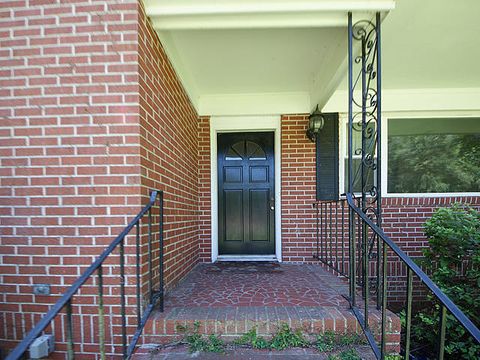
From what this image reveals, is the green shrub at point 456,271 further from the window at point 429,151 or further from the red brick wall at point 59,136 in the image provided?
the red brick wall at point 59,136

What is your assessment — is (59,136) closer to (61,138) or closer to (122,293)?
(61,138)

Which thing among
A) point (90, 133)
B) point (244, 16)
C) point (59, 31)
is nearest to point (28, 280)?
point (90, 133)

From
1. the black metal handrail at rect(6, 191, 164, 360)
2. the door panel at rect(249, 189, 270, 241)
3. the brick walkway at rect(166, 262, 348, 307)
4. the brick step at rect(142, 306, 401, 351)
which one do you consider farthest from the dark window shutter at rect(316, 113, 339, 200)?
the black metal handrail at rect(6, 191, 164, 360)

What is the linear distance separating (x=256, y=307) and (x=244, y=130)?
2433mm

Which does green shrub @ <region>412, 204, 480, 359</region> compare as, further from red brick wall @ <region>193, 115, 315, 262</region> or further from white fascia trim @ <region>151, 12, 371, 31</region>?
A: white fascia trim @ <region>151, 12, 371, 31</region>

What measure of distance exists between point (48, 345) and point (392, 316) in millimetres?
2442

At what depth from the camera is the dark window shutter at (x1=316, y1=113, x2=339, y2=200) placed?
11.2 feet

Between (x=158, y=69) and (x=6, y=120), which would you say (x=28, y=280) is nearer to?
(x=6, y=120)

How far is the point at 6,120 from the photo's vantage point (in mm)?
1771

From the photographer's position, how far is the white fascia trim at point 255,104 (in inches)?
136

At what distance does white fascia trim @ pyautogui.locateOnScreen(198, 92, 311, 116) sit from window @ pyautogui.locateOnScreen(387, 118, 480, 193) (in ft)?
4.57

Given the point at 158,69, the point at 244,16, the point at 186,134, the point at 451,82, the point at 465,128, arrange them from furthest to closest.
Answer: the point at 465,128 → the point at 451,82 → the point at 186,134 → the point at 158,69 → the point at 244,16

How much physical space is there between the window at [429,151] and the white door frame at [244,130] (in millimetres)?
1626

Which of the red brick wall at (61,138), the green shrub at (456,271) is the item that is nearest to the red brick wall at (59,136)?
the red brick wall at (61,138)
